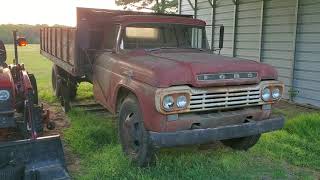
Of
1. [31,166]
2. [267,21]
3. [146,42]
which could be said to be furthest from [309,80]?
[31,166]

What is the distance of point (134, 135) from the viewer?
17.9 ft

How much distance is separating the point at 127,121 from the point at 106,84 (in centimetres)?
124

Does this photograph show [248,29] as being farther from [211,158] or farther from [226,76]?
[226,76]

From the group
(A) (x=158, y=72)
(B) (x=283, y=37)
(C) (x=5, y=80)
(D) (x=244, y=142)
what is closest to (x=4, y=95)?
(C) (x=5, y=80)

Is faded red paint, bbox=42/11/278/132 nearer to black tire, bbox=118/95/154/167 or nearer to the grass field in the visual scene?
black tire, bbox=118/95/154/167

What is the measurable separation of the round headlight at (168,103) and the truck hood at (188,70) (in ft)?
0.52

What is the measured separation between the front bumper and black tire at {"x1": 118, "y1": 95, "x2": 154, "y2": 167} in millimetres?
317

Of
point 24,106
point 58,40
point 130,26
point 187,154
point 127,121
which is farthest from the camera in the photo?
point 58,40

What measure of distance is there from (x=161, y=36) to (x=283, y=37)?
622cm

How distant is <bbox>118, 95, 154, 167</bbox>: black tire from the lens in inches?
203

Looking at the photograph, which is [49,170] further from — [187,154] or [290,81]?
[290,81]

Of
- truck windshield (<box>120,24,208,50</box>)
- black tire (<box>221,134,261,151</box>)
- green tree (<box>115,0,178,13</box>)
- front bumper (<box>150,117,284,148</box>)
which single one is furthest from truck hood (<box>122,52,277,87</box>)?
green tree (<box>115,0,178,13</box>)

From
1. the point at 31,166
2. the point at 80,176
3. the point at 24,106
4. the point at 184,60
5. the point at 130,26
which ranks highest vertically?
the point at 130,26

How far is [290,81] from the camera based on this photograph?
37.1 ft
